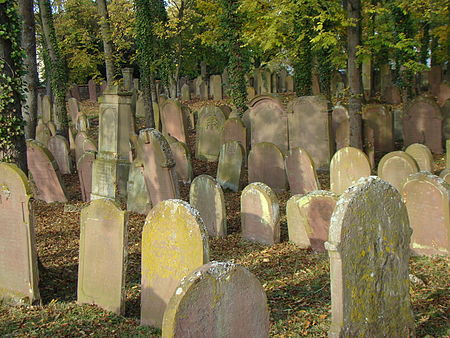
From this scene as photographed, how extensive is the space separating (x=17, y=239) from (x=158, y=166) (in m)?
3.63

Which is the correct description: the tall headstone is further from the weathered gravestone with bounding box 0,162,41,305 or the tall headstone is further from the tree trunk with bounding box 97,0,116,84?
the tree trunk with bounding box 97,0,116,84

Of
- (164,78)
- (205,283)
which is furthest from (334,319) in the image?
(164,78)

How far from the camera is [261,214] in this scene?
7930 mm

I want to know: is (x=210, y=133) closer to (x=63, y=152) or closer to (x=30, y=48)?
(x=63, y=152)

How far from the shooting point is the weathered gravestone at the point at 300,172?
32.8 feet

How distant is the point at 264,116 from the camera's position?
46.6 feet

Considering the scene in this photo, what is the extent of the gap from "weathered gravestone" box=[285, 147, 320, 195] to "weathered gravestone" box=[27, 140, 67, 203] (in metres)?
4.70

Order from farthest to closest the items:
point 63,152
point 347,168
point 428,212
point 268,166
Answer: point 63,152 → point 268,166 → point 347,168 → point 428,212

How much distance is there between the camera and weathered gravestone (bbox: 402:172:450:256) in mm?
6680

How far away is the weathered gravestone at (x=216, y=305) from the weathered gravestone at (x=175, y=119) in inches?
476

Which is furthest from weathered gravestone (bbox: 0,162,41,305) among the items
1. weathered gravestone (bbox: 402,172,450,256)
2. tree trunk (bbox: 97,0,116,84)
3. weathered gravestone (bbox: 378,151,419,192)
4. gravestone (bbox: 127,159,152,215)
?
tree trunk (bbox: 97,0,116,84)

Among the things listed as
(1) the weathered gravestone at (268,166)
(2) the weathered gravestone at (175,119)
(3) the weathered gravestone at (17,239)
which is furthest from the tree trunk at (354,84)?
(3) the weathered gravestone at (17,239)

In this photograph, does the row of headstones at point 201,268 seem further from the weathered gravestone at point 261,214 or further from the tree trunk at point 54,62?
the tree trunk at point 54,62

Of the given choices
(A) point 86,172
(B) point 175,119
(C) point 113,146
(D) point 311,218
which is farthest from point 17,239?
(B) point 175,119
